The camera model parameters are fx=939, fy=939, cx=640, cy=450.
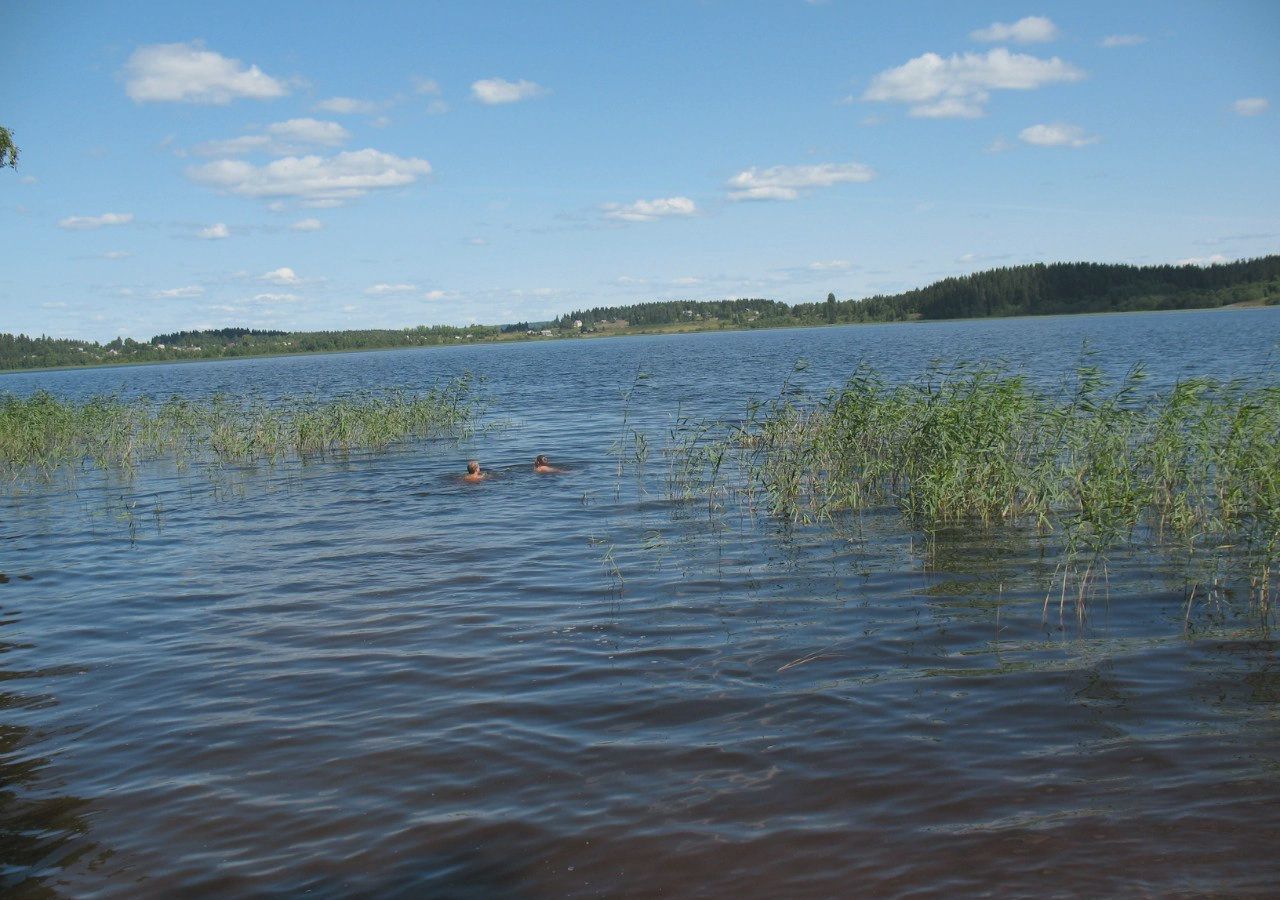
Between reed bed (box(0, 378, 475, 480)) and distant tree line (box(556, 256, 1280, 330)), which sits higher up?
distant tree line (box(556, 256, 1280, 330))

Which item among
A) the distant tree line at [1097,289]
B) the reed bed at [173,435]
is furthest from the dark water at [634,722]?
the distant tree line at [1097,289]

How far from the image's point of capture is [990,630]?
34.1 feet

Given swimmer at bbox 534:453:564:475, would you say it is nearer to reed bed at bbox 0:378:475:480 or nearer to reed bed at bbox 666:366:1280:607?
reed bed at bbox 666:366:1280:607

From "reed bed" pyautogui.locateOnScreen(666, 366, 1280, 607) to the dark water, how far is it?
75 cm

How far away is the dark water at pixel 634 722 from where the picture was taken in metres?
6.20

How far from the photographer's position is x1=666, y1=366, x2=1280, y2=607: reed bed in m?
12.2

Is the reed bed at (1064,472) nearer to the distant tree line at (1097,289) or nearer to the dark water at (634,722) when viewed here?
the dark water at (634,722)

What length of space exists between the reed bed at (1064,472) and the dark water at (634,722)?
754mm

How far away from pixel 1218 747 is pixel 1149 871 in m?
2.11

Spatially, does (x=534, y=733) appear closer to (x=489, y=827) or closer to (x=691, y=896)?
(x=489, y=827)

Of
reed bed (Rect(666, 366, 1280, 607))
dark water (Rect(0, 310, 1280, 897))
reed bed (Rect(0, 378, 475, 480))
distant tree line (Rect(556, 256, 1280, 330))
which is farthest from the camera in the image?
distant tree line (Rect(556, 256, 1280, 330))

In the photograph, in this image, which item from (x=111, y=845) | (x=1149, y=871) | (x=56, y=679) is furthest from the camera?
(x=56, y=679)

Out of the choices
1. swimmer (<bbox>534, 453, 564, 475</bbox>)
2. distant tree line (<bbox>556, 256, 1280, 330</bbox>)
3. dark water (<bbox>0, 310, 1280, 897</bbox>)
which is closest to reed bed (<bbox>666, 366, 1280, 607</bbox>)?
dark water (<bbox>0, 310, 1280, 897</bbox>)

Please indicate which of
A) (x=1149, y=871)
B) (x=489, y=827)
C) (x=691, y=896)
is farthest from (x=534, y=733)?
(x=1149, y=871)
